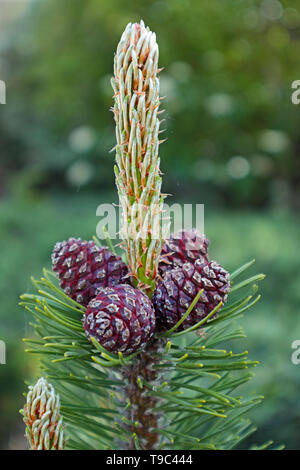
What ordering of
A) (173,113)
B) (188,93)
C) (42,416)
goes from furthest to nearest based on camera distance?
(188,93), (173,113), (42,416)

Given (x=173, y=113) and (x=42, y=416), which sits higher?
(x=173, y=113)

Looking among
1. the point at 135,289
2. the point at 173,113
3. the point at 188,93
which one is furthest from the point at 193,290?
the point at 188,93

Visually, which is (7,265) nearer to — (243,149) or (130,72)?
(243,149)

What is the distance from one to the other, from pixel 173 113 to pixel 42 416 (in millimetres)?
2516

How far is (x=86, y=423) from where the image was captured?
1.04ft

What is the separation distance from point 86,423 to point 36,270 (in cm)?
163

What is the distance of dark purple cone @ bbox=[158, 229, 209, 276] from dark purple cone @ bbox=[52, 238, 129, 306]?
0.09ft

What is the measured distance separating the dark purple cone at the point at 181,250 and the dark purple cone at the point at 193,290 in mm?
24

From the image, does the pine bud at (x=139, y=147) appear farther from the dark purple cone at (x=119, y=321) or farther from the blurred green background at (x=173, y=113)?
the blurred green background at (x=173, y=113)

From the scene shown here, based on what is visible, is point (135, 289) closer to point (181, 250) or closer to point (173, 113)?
point (181, 250)

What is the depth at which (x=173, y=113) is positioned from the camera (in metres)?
2.62

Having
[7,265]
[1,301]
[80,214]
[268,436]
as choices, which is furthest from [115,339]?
[80,214]

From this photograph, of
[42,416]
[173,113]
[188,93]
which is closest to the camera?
[42,416]
